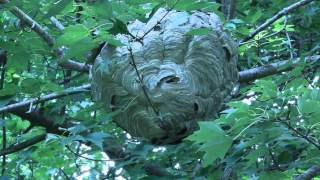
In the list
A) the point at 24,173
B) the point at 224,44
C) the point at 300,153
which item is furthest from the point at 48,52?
the point at 24,173

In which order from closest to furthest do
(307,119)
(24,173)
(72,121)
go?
(307,119) < (72,121) < (24,173)

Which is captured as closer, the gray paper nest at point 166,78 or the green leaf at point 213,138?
the green leaf at point 213,138

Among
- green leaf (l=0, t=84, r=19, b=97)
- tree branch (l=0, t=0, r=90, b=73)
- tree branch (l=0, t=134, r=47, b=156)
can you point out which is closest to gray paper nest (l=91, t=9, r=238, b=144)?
tree branch (l=0, t=0, r=90, b=73)

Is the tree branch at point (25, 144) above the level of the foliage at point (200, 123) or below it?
below

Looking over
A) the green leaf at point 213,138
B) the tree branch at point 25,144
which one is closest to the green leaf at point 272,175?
the green leaf at point 213,138

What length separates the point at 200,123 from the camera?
2123mm

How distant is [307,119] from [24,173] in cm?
276

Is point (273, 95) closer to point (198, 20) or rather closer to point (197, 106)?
point (197, 106)

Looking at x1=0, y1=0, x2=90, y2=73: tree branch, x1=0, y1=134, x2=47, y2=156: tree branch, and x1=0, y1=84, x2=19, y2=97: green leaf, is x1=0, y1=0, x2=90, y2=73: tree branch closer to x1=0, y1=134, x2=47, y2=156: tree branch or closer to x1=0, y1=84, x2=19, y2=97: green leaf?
x1=0, y1=84, x2=19, y2=97: green leaf

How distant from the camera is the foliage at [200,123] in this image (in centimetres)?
212

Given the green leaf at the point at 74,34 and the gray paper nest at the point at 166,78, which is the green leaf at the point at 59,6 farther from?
the gray paper nest at the point at 166,78

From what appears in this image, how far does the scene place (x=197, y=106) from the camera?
110 inches

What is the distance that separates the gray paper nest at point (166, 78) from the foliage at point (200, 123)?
125mm

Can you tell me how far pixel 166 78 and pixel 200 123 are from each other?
0.61 m
